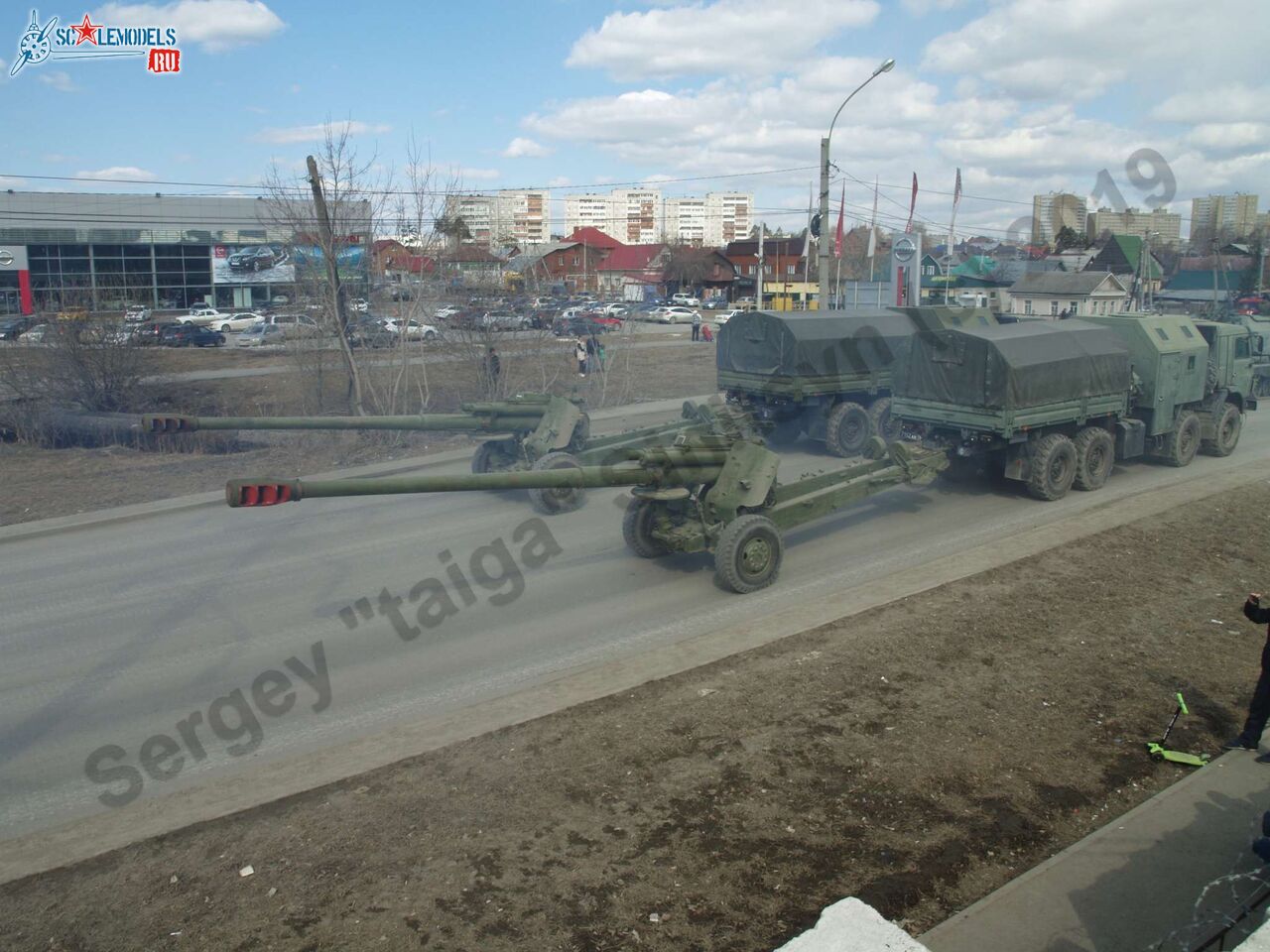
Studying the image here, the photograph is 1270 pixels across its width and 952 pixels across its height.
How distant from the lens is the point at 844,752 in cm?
661

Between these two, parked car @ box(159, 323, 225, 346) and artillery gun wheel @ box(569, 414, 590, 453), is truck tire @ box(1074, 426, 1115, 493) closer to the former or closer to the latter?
artillery gun wheel @ box(569, 414, 590, 453)

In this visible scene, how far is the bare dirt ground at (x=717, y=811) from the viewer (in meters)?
4.94

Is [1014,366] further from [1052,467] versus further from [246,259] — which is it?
[246,259]

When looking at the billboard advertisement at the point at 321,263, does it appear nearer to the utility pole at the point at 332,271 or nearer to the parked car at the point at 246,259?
the utility pole at the point at 332,271

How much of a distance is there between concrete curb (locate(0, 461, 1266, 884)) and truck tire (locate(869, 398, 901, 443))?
6334 mm

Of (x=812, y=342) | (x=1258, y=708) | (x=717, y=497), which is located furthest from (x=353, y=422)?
(x=1258, y=708)

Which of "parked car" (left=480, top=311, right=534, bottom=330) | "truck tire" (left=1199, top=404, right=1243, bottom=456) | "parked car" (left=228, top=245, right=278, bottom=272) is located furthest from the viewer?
"parked car" (left=228, top=245, right=278, bottom=272)

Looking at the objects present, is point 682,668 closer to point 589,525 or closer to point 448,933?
point 448,933

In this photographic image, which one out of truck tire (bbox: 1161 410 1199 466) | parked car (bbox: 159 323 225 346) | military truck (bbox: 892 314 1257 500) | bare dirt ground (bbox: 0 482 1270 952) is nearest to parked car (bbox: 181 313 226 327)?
parked car (bbox: 159 323 225 346)

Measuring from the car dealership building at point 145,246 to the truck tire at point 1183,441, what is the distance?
44.3m

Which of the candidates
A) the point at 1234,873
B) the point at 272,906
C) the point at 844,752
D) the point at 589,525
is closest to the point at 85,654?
the point at 272,906

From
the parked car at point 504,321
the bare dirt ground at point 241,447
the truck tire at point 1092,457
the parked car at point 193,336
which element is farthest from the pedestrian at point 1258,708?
the parked car at point 193,336

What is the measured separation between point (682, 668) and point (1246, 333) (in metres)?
14.8

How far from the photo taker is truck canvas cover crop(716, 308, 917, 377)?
17.4 m
